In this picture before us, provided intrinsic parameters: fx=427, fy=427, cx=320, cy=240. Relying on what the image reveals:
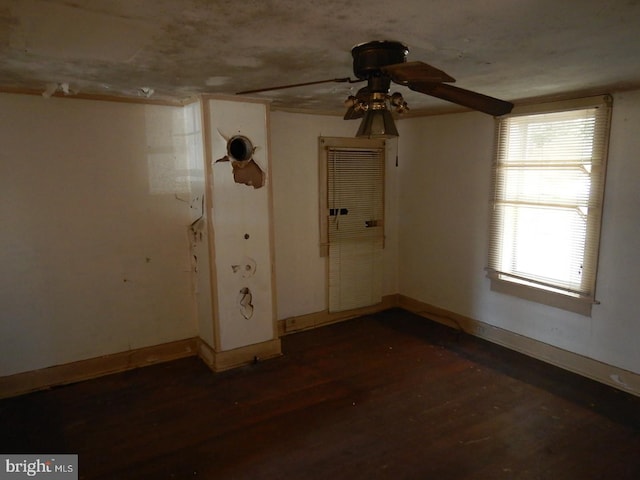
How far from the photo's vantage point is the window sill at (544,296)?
3.32 metres

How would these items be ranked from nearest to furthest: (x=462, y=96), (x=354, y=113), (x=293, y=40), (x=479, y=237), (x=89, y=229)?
(x=293, y=40) < (x=462, y=96) < (x=354, y=113) < (x=89, y=229) < (x=479, y=237)

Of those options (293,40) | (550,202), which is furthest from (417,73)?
(550,202)

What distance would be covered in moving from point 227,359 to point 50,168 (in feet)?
6.40

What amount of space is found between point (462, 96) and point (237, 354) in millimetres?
2641

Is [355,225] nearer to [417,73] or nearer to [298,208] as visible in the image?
[298,208]

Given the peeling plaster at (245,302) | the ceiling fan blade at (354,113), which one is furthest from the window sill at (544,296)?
the ceiling fan blade at (354,113)

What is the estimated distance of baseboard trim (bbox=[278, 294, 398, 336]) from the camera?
4267 mm

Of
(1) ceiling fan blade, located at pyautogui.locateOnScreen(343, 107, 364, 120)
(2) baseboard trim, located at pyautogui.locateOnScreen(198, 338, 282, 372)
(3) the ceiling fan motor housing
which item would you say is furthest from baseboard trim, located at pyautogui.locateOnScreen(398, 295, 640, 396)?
(3) the ceiling fan motor housing

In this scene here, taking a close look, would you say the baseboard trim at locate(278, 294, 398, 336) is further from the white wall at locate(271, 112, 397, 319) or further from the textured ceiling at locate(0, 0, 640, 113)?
the textured ceiling at locate(0, 0, 640, 113)

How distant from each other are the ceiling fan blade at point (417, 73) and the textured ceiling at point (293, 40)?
0.17 meters

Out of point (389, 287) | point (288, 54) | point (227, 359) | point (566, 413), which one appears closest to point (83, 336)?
point (227, 359)

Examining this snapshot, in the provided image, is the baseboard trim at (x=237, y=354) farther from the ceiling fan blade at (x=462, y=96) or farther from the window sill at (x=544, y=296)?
the ceiling fan blade at (x=462, y=96)

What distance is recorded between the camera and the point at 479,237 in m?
4.08

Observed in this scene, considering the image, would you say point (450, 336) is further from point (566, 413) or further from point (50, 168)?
point (50, 168)
